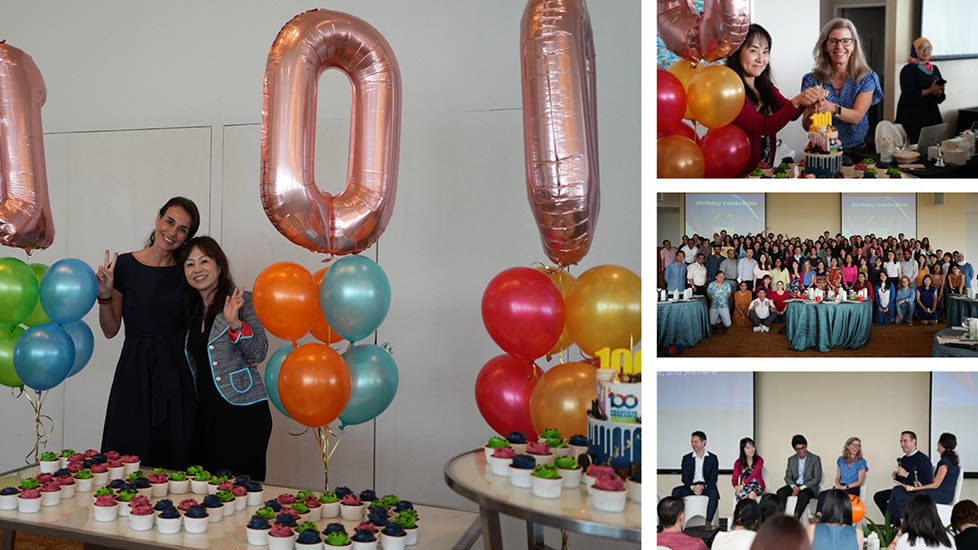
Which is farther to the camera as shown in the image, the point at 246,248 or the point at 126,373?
the point at 246,248

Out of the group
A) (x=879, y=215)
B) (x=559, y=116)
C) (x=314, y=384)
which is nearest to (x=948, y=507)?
(x=879, y=215)

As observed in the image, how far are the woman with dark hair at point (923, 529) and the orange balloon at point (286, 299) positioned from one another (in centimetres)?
176

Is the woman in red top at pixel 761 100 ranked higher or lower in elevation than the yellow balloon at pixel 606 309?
higher

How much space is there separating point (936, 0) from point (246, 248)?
3837 mm

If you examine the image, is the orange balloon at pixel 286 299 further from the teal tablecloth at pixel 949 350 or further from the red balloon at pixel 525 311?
the teal tablecloth at pixel 949 350

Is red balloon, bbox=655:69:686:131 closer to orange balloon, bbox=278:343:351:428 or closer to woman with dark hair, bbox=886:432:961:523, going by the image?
woman with dark hair, bbox=886:432:961:523

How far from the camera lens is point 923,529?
1.17 meters

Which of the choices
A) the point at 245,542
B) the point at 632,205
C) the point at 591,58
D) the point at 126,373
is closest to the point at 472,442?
the point at 632,205

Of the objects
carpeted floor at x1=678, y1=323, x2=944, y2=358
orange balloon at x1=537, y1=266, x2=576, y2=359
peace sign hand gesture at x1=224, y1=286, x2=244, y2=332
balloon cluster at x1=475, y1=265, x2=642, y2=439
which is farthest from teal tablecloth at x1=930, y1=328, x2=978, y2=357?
peace sign hand gesture at x1=224, y1=286, x2=244, y2=332

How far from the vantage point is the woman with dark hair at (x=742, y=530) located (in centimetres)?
121

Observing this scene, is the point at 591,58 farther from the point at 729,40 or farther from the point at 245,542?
the point at 245,542

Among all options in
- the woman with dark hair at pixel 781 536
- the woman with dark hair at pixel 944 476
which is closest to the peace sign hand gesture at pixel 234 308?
the woman with dark hair at pixel 781 536

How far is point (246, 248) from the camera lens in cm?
447

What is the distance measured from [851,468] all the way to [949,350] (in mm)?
215
